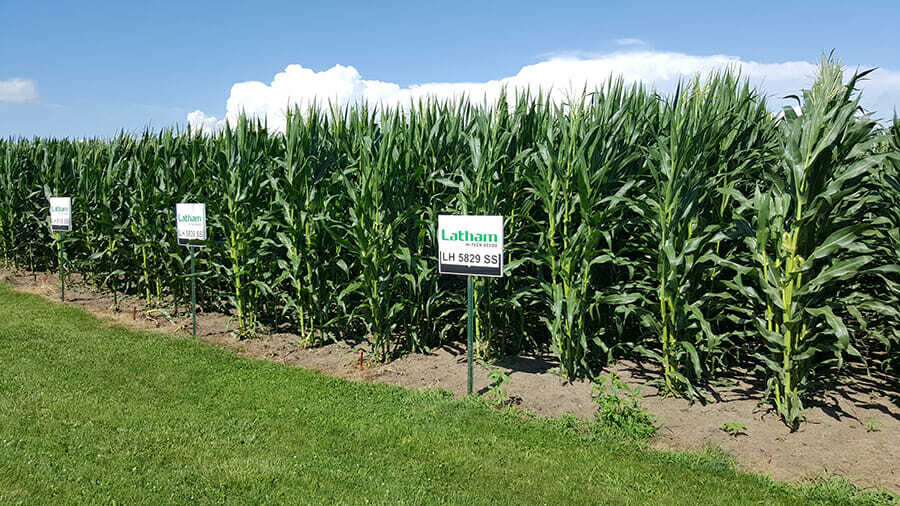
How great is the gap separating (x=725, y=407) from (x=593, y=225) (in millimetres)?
1956

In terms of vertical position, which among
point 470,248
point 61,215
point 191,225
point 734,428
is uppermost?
point 61,215

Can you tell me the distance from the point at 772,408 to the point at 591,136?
2871 millimetres

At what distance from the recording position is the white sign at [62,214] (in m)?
10.6

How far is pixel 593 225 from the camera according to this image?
5715 millimetres

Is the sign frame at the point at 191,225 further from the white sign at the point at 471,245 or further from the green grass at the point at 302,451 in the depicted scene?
the white sign at the point at 471,245

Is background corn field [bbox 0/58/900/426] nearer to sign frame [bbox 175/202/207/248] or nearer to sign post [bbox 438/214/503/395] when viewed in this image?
sign frame [bbox 175/202/207/248]

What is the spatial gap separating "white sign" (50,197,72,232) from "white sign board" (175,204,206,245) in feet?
11.5

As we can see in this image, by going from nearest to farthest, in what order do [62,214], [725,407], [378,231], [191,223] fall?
[725,407] < [378,231] < [191,223] < [62,214]

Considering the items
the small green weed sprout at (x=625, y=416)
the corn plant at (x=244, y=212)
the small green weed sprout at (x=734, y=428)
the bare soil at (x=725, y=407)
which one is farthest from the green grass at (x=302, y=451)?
the corn plant at (x=244, y=212)

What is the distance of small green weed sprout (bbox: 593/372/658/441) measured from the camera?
4.99 metres

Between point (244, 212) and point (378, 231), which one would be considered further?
point (244, 212)

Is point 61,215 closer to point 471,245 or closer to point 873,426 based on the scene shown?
point 471,245

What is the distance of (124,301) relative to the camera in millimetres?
10734

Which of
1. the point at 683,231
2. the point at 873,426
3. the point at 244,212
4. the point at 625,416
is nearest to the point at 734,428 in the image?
the point at 625,416
